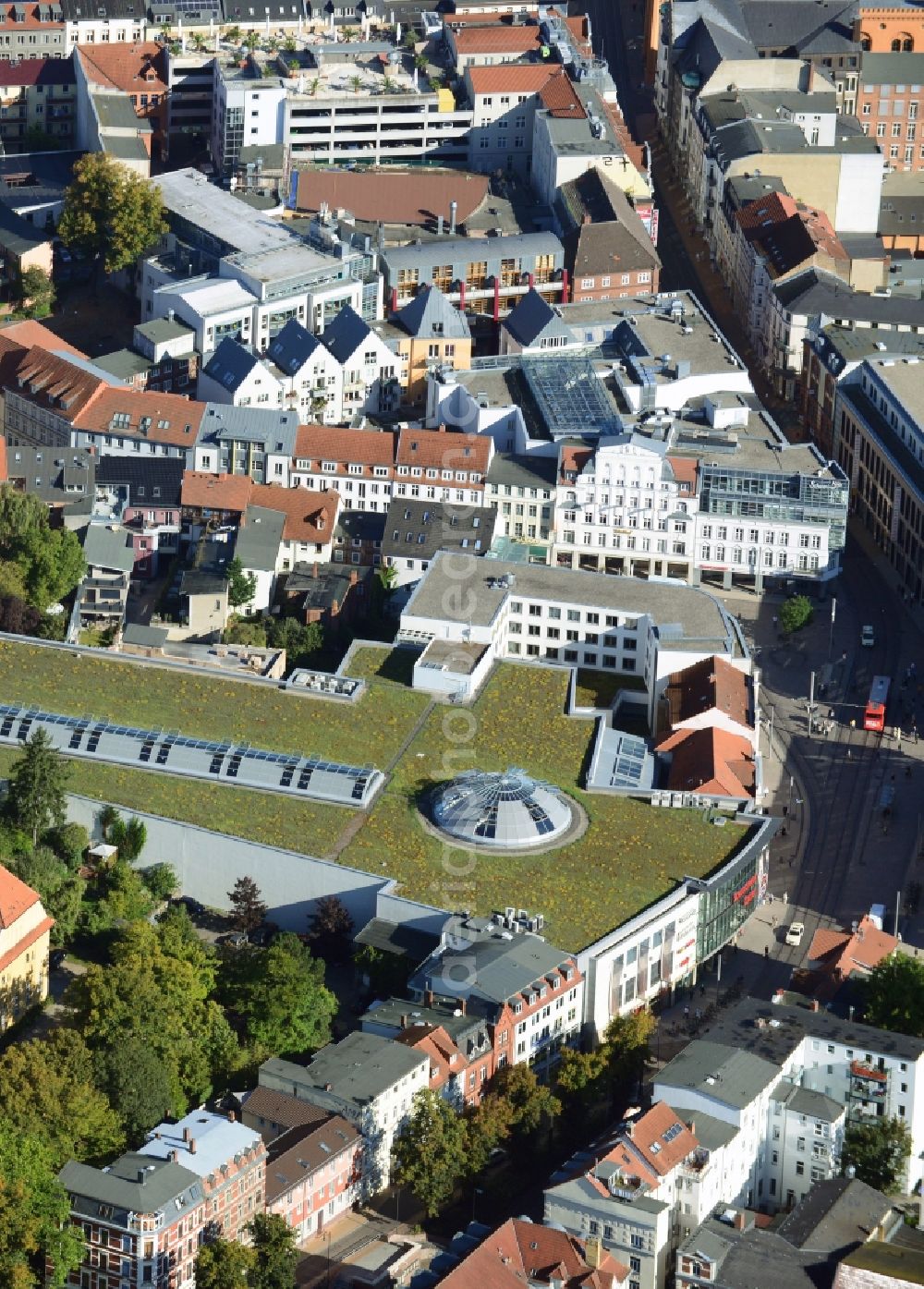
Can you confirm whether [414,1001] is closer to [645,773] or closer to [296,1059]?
[296,1059]

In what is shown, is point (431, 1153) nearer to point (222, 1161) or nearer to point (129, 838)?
point (222, 1161)

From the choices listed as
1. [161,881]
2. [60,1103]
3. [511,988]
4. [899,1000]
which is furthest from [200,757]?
[899,1000]

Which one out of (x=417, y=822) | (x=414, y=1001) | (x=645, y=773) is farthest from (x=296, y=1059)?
(x=645, y=773)

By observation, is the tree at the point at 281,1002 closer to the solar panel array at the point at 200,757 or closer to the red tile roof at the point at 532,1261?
the solar panel array at the point at 200,757

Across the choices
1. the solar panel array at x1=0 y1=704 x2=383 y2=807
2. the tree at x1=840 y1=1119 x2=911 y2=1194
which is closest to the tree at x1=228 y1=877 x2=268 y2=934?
the solar panel array at x1=0 y1=704 x2=383 y2=807

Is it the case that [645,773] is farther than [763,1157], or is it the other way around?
[645,773]

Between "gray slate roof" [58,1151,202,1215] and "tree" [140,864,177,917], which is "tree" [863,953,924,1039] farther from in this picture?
"gray slate roof" [58,1151,202,1215]

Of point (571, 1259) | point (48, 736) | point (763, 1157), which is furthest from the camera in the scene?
point (48, 736)
